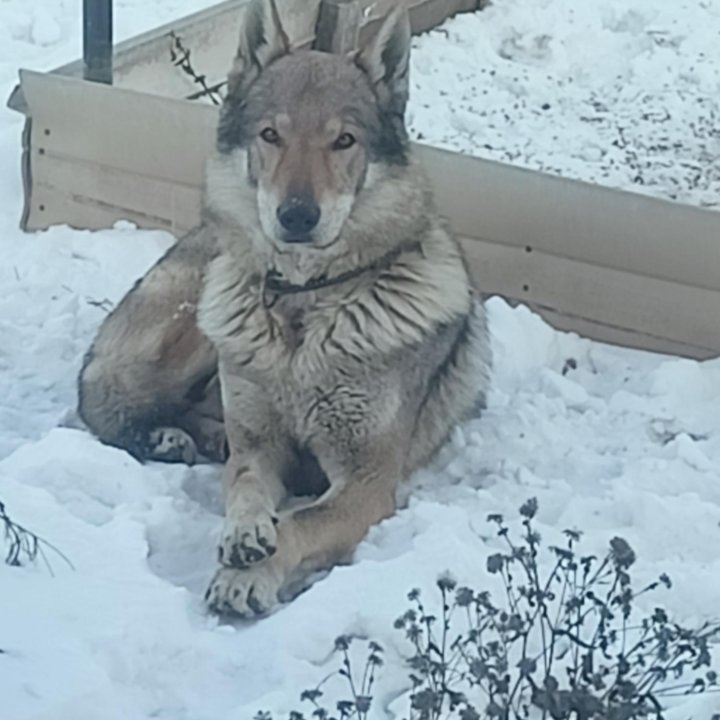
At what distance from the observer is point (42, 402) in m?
4.94

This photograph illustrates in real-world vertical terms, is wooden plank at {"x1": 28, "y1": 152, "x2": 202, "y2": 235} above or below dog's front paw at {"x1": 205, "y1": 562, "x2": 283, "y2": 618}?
below

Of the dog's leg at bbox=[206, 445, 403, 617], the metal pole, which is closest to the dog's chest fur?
the dog's leg at bbox=[206, 445, 403, 617]

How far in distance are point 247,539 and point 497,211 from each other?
2.08 m

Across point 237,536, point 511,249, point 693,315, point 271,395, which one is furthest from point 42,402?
point 693,315

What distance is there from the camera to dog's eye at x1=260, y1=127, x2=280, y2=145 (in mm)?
4164

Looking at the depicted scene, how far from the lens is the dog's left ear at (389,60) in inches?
169

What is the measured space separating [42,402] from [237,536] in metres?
1.33

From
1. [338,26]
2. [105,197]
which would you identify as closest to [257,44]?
[105,197]

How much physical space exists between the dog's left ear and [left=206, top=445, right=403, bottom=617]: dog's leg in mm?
971

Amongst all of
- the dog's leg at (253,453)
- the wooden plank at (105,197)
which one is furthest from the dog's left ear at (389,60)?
the wooden plank at (105,197)

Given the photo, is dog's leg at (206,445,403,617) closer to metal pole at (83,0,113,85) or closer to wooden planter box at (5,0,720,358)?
wooden planter box at (5,0,720,358)

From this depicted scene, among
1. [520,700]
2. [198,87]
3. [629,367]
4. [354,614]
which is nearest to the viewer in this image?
[520,700]

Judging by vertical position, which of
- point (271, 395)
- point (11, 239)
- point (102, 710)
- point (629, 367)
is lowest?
point (11, 239)

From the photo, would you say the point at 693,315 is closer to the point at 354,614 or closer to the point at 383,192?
the point at 383,192
